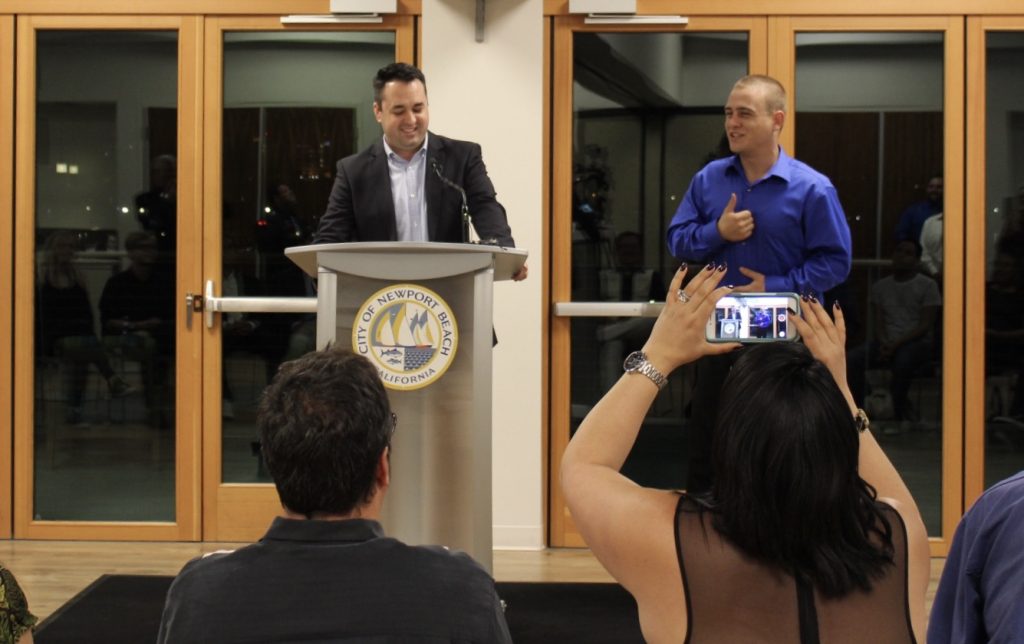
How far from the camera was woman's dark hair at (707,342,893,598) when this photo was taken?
54.4 inches

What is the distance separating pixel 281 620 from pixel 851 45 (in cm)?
439

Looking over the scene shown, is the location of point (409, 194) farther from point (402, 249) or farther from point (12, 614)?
point (12, 614)

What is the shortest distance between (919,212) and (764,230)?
1559 millimetres

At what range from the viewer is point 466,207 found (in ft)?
11.7

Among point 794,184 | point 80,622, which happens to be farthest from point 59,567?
point 794,184

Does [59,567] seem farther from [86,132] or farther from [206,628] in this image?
[206,628]

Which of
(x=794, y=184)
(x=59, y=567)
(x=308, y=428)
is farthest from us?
(x=59, y=567)

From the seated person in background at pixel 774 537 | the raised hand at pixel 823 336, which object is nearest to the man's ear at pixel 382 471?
the seated person in background at pixel 774 537

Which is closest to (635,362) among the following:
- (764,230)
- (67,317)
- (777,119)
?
(764,230)

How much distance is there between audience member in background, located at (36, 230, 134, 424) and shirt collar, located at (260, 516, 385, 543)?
4078mm

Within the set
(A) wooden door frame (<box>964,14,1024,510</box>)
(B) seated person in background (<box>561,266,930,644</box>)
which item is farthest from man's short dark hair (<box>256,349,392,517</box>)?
(A) wooden door frame (<box>964,14,1024,510</box>)

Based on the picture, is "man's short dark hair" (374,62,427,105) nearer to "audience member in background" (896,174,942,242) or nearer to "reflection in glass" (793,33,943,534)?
"reflection in glass" (793,33,943,534)

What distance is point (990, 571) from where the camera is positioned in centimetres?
115

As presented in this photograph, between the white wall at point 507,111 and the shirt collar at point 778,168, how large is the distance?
127cm
